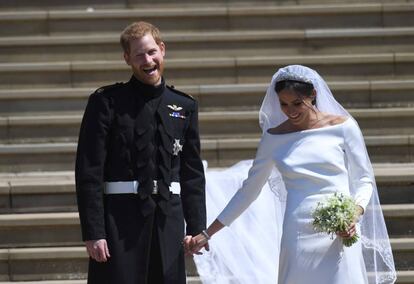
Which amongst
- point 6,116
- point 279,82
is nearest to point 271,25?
point 6,116

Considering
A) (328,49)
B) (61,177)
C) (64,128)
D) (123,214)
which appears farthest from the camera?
(328,49)

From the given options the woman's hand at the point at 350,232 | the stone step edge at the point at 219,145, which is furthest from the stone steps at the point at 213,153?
the woman's hand at the point at 350,232

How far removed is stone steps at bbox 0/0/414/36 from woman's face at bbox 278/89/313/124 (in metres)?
4.85

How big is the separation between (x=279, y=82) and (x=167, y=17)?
4.85m

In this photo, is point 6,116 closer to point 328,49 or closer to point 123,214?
point 328,49

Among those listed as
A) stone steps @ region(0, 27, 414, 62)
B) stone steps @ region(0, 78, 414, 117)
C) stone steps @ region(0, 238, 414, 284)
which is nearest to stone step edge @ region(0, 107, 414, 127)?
stone steps @ region(0, 78, 414, 117)

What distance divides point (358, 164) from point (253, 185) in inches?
21.1

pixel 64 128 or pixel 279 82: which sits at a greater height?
pixel 279 82

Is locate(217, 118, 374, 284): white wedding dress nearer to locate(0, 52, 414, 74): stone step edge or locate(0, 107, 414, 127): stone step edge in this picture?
locate(0, 107, 414, 127): stone step edge

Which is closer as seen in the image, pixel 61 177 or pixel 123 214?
pixel 123 214

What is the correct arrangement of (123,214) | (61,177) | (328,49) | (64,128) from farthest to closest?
(328,49)
(64,128)
(61,177)
(123,214)

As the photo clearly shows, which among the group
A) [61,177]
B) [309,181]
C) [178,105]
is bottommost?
[61,177]

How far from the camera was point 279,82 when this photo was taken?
5164mm

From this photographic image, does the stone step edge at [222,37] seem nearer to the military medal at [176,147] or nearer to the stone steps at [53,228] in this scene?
the stone steps at [53,228]
